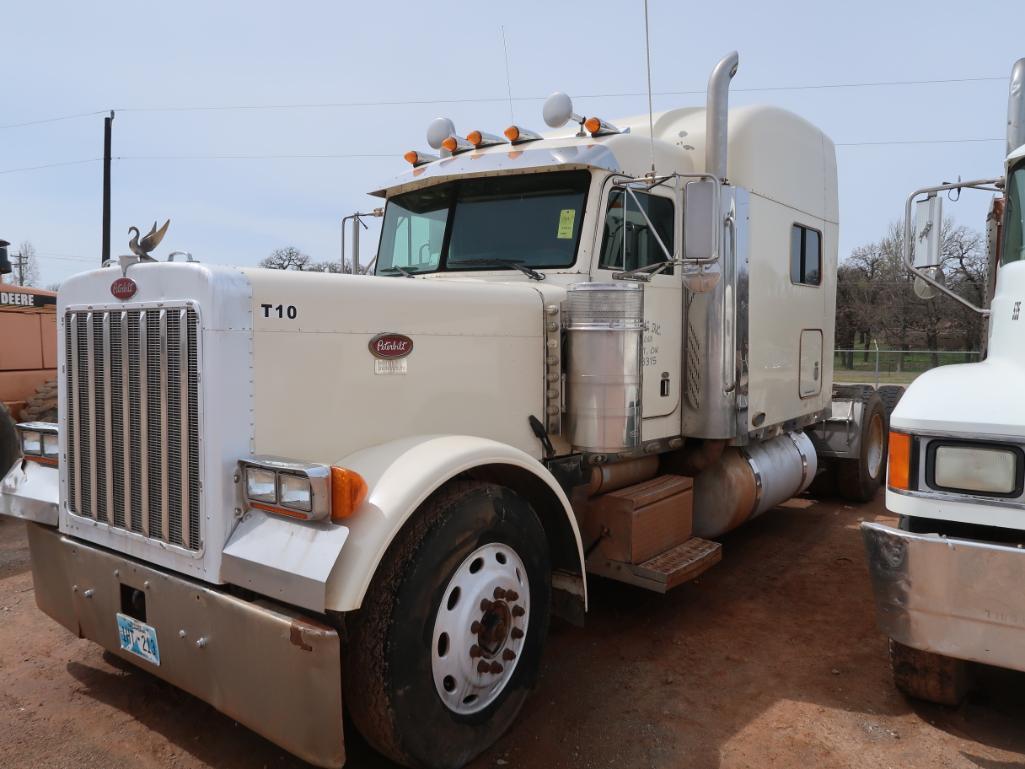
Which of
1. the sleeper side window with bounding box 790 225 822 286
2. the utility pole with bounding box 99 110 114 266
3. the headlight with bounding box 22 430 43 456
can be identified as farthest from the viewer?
the utility pole with bounding box 99 110 114 266

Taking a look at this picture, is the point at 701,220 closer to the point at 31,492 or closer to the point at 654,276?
the point at 654,276

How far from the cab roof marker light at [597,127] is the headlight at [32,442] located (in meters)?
3.29

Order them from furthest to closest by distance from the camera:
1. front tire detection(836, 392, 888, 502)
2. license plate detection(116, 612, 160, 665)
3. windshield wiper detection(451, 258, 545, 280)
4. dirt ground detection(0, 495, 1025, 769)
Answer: front tire detection(836, 392, 888, 502) < windshield wiper detection(451, 258, 545, 280) < dirt ground detection(0, 495, 1025, 769) < license plate detection(116, 612, 160, 665)

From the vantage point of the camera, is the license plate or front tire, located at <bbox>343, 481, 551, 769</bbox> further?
the license plate

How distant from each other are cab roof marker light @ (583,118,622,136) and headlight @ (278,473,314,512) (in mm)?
2798

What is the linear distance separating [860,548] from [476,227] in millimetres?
4233

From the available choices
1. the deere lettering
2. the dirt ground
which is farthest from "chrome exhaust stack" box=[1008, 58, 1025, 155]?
the deere lettering

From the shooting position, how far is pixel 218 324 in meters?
2.76

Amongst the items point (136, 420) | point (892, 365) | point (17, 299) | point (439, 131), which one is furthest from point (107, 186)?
point (892, 365)

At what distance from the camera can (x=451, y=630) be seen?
3.02 meters

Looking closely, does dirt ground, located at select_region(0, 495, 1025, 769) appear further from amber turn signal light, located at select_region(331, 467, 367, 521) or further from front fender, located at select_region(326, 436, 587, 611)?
amber turn signal light, located at select_region(331, 467, 367, 521)

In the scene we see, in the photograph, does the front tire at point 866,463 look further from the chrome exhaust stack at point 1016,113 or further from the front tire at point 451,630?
the front tire at point 451,630

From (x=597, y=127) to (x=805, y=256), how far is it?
2.63 meters

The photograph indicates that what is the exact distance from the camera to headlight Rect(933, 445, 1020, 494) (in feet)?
9.45
